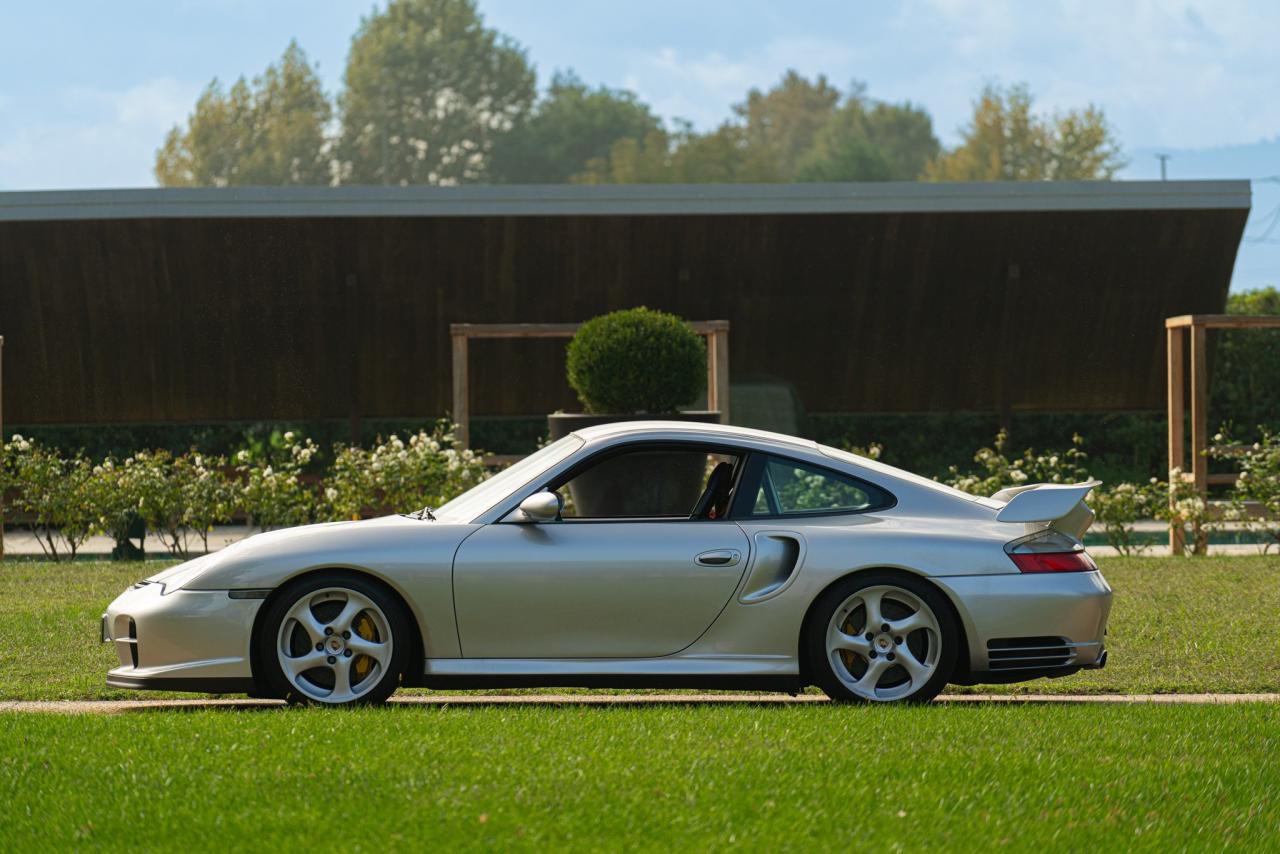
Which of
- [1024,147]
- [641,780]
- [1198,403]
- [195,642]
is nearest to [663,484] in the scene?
[195,642]

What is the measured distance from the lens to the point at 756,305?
20.3 m

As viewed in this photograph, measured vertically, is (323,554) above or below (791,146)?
below

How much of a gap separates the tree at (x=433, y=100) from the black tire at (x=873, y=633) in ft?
293

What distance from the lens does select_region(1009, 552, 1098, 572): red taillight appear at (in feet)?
22.1

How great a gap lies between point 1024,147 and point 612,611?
3341 inches

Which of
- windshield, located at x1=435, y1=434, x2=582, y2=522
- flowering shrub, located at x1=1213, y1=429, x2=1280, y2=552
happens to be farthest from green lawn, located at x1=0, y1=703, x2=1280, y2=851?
flowering shrub, located at x1=1213, y1=429, x2=1280, y2=552

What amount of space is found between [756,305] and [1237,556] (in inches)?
303

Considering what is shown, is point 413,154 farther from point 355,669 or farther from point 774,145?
point 355,669

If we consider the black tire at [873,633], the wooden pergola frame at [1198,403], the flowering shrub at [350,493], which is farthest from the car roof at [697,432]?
the wooden pergola frame at [1198,403]

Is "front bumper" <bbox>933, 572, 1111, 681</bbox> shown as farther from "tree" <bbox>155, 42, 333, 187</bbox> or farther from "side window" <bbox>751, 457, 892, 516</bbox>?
"tree" <bbox>155, 42, 333, 187</bbox>

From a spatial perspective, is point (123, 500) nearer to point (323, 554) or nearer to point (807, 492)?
point (323, 554)

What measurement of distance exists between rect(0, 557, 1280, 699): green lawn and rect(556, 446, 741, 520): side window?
6.26 feet

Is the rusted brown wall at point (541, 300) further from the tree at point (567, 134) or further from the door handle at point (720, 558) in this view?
the tree at point (567, 134)

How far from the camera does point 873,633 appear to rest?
6.70 meters
